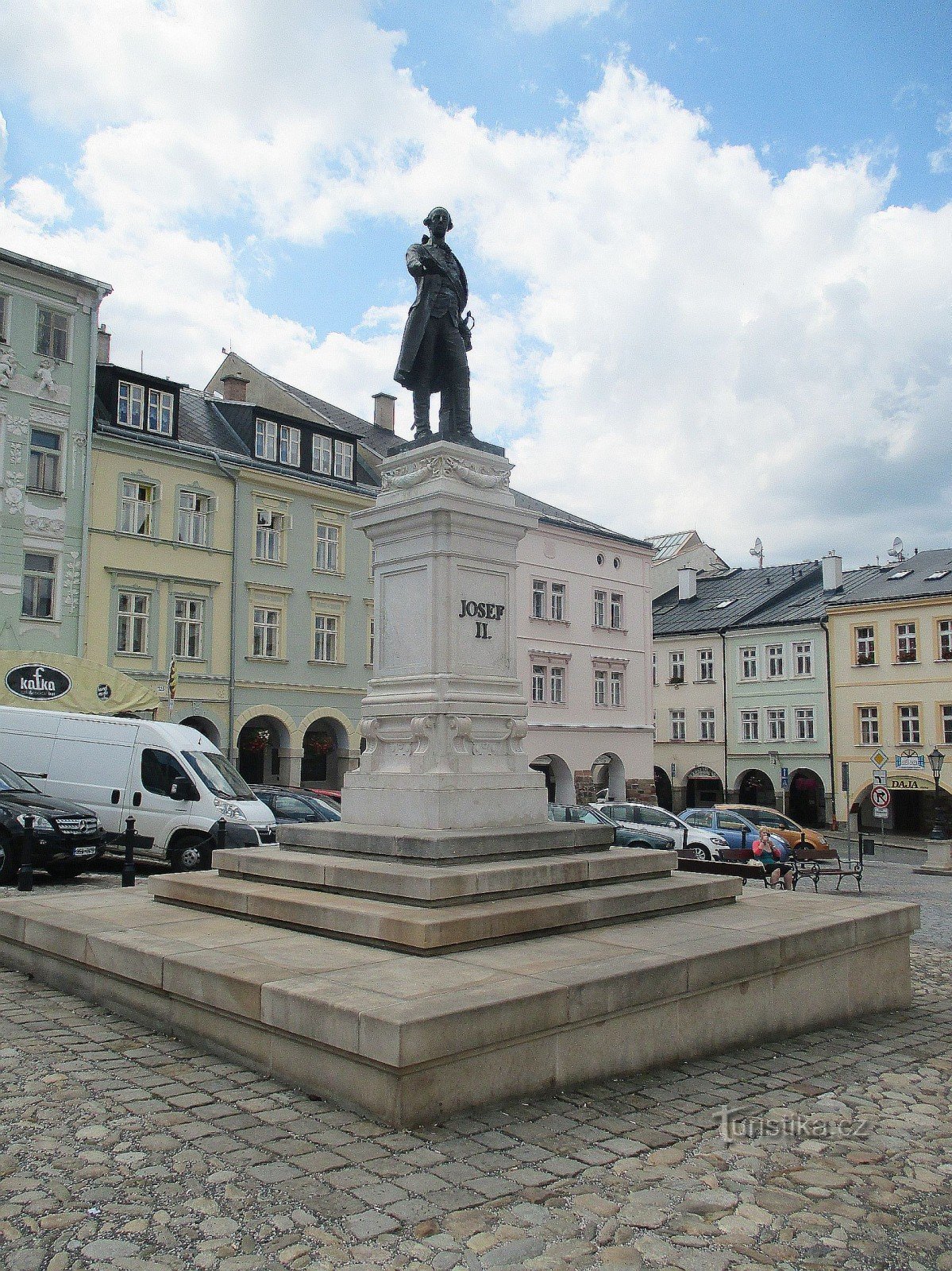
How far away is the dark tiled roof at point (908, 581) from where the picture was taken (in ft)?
140

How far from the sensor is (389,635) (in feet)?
30.2

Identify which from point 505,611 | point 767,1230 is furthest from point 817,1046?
point 505,611

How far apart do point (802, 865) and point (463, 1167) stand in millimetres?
15791

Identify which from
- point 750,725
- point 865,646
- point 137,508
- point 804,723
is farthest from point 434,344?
point 750,725

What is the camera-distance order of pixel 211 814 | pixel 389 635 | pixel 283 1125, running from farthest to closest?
pixel 211 814 < pixel 389 635 < pixel 283 1125

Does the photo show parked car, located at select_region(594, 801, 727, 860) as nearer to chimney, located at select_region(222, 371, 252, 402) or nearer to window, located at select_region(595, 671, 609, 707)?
window, located at select_region(595, 671, 609, 707)

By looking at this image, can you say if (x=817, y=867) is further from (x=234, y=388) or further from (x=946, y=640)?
(x=234, y=388)

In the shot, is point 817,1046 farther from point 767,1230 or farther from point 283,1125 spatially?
point 283,1125

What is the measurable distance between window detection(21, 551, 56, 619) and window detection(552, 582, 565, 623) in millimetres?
18502

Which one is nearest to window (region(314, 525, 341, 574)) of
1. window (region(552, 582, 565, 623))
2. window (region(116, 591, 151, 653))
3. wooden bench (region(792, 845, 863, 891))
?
window (region(116, 591, 151, 653))

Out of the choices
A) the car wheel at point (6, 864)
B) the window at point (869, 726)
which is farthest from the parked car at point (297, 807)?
the window at point (869, 726)

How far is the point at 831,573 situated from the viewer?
158 feet

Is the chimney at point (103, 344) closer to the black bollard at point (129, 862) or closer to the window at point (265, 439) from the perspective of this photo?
the window at point (265, 439)

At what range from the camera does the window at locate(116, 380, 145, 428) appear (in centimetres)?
3070
